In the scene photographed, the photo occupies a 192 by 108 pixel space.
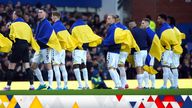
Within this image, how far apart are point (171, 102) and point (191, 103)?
0.33 m

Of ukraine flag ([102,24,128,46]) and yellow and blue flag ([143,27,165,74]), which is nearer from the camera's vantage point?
ukraine flag ([102,24,128,46])

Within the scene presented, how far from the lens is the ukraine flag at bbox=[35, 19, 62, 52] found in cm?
1563

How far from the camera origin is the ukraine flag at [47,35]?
51.3 ft

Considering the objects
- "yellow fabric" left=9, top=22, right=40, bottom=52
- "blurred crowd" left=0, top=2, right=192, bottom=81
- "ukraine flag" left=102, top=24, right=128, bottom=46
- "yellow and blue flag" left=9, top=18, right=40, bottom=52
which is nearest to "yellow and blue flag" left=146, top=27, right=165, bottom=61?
"ukraine flag" left=102, top=24, right=128, bottom=46

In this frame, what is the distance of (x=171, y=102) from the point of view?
1191cm

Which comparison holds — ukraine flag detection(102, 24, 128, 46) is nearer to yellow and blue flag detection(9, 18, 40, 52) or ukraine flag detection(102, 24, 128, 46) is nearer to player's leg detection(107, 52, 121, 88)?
player's leg detection(107, 52, 121, 88)

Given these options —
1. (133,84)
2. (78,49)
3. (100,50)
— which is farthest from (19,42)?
(100,50)

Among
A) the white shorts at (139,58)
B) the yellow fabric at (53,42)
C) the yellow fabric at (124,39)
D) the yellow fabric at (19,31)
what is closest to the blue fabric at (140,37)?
the white shorts at (139,58)

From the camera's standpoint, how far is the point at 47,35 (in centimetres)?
1563

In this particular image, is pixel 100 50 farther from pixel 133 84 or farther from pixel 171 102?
pixel 171 102

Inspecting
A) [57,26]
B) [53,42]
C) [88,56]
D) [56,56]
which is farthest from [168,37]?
[88,56]

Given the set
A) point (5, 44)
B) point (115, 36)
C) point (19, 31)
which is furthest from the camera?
point (115, 36)

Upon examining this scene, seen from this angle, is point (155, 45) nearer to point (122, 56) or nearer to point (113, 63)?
point (122, 56)

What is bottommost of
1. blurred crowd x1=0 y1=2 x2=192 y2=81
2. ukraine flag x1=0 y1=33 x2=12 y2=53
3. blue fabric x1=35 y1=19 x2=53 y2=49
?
blurred crowd x1=0 y1=2 x2=192 y2=81
